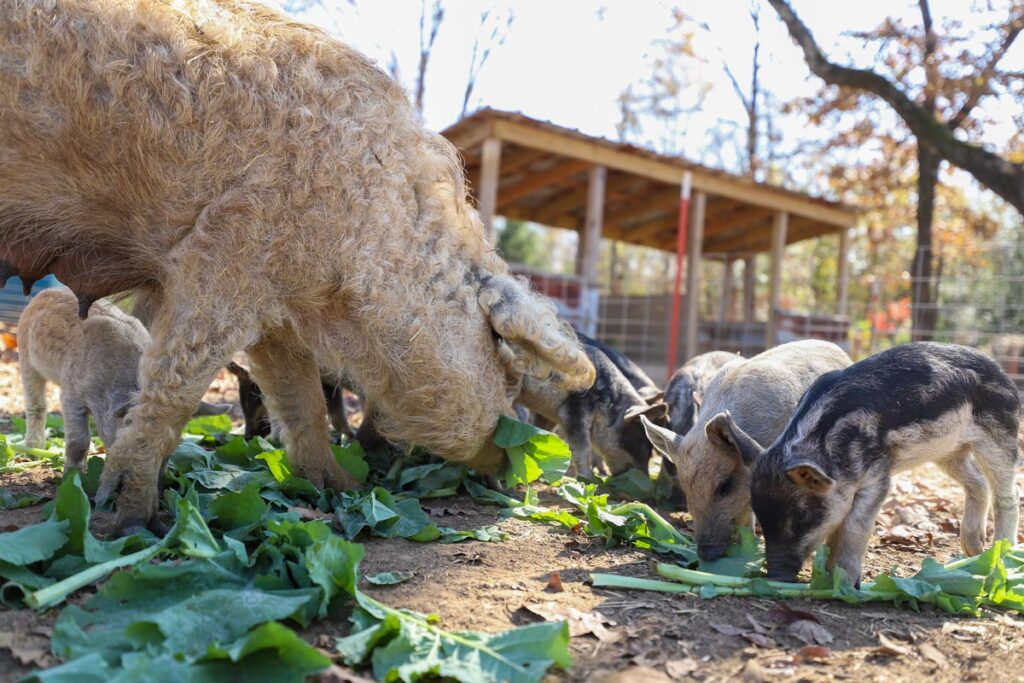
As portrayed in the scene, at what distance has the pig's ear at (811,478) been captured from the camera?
417 centimetres

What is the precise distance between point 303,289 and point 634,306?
1394 centimetres

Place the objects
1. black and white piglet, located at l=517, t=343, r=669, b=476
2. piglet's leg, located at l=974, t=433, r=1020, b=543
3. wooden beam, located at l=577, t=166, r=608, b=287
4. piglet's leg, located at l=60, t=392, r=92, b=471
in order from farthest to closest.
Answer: wooden beam, located at l=577, t=166, r=608, b=287 → black and white piglet, located at l=517, t=343, r=669, b=476 → piglet's leg, located at l=60, t=392, r=92, b=471 → piglet's leg, located at l=974, t=433, r=1020, b=543

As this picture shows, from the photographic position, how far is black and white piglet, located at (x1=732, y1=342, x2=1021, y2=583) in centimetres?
436

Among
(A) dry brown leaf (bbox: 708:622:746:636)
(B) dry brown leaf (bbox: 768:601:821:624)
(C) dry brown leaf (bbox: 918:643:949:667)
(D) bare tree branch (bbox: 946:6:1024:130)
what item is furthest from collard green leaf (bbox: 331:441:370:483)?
(D) bare tree branch (bbox: 946:6:1024:130)

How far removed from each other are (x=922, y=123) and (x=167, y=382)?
565 inches

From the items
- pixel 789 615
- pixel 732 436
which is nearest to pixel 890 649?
pixel 789 615

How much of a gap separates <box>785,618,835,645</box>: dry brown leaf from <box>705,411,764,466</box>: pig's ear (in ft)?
3.60

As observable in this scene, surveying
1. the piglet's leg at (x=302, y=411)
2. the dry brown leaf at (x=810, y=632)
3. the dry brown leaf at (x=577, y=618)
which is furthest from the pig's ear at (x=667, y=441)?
the piglet's leg at (x=302, y=411)

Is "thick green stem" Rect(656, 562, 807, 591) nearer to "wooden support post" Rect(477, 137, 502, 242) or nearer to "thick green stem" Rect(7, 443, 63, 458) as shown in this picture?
"thick green stem" Rect(7, 443, 63, 458)

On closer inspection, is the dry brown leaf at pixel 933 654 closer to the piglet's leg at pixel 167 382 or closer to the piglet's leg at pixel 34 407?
the piglet's leg at pixel 167 382

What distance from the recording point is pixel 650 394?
796 cm

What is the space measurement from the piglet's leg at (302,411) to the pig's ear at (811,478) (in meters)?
2.60

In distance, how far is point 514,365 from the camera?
5125mm

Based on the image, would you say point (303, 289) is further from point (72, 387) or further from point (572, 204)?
point (572, 204)
